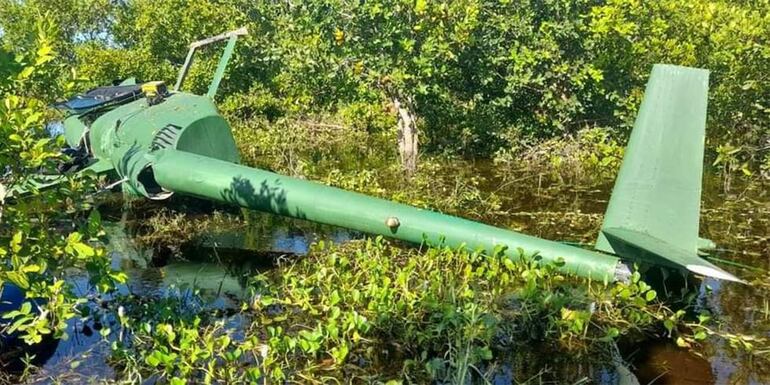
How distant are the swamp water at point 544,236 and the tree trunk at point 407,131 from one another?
5.55ft

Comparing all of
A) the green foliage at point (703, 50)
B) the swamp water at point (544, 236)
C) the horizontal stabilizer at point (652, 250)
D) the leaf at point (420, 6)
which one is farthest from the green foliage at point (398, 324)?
the green foliage at point (703, 50)

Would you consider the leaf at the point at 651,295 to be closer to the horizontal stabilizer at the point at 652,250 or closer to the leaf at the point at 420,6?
the horizontal stabilizer at the point at 652,250

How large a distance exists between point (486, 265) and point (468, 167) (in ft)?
22.4

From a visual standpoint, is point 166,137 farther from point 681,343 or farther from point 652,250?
point 681,343

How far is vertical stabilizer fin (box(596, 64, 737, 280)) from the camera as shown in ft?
18.4

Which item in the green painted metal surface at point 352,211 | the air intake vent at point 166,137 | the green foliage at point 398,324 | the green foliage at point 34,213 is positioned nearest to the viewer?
the green foliage at point 34,213

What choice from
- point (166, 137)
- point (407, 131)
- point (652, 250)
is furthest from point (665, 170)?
point (407, 131)

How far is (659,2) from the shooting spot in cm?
1174

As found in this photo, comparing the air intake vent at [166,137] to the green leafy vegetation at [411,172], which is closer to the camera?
the green leafy vegetation at [411,172]

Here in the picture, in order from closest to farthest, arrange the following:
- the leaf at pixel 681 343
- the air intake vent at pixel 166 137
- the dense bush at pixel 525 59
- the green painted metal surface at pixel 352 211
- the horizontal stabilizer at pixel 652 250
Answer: the horizontal stabilizer at pixel 652 250
the leaf at pixel 681 343
the green painted metal surface at pixel 352 211
the air intake vent at pixel 166 137
the dense bush at pixel 525 59

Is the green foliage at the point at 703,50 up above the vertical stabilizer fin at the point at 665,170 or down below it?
above

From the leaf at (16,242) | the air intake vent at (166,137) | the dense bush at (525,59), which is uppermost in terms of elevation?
the dense bush at (525,59)

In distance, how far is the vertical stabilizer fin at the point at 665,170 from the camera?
18.4 feet

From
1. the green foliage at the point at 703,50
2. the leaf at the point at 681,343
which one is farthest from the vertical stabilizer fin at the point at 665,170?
the green foliage at the point at 703,50
